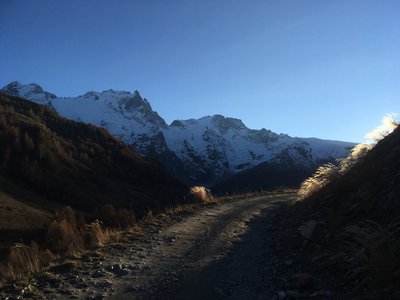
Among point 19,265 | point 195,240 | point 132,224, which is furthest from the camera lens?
point 132,224

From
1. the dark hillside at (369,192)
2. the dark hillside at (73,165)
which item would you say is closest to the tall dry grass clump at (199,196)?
the dark hillside at (73,165)

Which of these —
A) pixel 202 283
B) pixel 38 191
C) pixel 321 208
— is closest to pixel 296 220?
pixel 321 208

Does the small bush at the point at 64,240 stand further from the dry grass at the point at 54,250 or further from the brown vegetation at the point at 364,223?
the brown vegetation at the point at 364,223

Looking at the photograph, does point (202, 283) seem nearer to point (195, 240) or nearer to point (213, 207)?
point (195, 240)

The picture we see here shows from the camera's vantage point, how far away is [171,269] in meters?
10.2

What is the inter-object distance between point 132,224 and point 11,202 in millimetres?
17711

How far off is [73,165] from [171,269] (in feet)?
136

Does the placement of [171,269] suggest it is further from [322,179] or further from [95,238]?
[322,179]

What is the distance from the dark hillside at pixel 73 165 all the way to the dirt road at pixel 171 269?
42.2ft

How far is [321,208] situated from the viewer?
14062 millimetres

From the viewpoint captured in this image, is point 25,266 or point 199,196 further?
point 199,196

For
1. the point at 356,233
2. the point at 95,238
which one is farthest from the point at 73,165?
the point at 356,233

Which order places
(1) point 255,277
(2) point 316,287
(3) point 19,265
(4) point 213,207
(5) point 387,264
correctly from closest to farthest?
(5) point 387,264 → (2) point 316,287 → (1) point 255,277 → (3) point 19,265 → (4) point 213,207

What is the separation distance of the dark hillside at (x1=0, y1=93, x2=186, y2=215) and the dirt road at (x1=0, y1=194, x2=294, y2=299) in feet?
42.2
